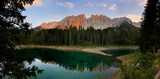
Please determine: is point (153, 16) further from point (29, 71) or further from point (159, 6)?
point (29, 71)

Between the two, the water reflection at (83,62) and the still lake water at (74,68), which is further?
the water reflection at (83,62)

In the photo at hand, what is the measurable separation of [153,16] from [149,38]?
15.2 feet

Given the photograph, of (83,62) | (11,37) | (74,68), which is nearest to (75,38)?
(83,62)

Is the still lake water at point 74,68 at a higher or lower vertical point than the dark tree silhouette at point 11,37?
lower

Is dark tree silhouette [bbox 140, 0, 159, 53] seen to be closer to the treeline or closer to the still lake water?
the still lake water

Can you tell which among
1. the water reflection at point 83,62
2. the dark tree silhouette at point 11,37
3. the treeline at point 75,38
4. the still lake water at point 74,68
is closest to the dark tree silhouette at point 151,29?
the still lake water at point 74,68

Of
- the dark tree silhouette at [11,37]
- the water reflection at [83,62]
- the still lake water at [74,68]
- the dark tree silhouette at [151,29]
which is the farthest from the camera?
the water reflection at [83,62]

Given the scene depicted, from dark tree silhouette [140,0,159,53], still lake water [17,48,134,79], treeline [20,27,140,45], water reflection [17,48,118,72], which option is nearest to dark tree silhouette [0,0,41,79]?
still lake water [17,48,134,79]

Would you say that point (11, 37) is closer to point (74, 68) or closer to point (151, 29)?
point (74, 68)

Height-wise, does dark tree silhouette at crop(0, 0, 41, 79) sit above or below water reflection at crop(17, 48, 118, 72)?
above

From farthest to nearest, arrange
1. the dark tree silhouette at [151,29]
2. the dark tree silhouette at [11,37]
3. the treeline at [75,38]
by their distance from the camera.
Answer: the treeline at [75,38] → the dark tree silhouette at [151,29] → the dark tree silhouette at [11,37]

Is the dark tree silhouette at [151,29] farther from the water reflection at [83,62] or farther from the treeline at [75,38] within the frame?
the treeline at [75,38]

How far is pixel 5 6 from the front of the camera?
3.78 meters

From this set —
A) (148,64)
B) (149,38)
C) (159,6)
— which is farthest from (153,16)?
(148,64)
